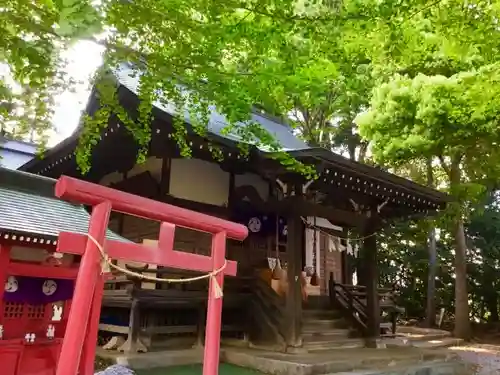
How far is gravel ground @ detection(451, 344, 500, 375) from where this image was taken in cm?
901

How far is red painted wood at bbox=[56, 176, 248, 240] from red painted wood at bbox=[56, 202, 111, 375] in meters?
0.09

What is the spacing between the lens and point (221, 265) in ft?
13.4

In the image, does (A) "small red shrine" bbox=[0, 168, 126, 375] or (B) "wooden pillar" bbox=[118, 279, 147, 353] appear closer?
(A) "small red shrine" bbox=[0, 168, 126, 375]

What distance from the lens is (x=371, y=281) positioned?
398 inches

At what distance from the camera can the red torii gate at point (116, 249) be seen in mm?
2854

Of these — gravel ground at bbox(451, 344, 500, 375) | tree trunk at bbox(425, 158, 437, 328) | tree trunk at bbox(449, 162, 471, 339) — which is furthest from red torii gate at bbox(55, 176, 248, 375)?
tree trunk at bbox(425, 158, 437, 328)

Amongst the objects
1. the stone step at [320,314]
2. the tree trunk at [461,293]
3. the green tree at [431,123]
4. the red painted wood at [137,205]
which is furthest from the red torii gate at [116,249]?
the tree trunk at [461,293]

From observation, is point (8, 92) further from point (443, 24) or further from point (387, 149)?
point (387, 149)

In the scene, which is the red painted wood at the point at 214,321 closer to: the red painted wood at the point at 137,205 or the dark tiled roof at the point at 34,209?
the red painted wood at the point at 137,205

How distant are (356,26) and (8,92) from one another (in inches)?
118

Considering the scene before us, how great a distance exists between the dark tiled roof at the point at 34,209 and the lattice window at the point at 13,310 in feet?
3.69

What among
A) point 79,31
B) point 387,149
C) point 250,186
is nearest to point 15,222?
point 79,31

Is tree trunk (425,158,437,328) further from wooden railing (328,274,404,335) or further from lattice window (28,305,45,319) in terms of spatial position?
lattice window (28,305,45,319)

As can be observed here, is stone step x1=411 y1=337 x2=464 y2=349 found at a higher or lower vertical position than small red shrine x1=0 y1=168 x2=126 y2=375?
lower
